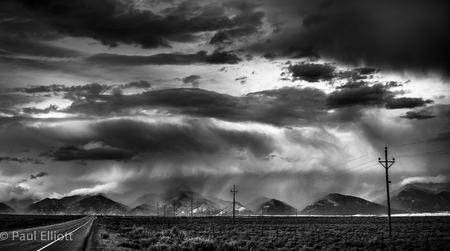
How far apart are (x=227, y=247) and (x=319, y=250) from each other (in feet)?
32.4

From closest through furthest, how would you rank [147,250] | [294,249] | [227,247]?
[147,250]
[227,247]
[294,249]

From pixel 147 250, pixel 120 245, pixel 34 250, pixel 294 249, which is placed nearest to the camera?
pixel 34 250

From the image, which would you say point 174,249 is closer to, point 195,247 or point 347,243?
point 195,247

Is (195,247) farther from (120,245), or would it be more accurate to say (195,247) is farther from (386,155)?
(386,155)

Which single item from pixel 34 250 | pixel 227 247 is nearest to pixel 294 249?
pixel 227 247

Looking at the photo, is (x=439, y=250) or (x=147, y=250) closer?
(x=147, y=250)

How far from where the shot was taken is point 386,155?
186 feet

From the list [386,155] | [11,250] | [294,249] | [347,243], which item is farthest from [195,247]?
[386,155]

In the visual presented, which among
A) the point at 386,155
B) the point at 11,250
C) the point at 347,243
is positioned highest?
the point at 386,155

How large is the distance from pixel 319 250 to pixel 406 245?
9.81 m

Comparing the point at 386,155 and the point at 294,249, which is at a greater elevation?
the point at 386,155

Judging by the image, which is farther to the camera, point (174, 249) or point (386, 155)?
point (386, 155)

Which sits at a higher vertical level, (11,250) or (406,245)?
(11,250)

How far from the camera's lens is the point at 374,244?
133ft
